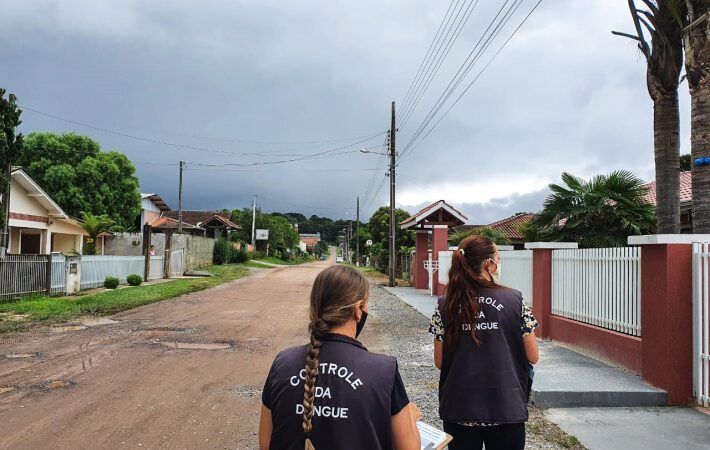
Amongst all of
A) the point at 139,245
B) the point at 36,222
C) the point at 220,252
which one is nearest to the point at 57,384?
the point at 36,222

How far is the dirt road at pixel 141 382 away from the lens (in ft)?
16.3

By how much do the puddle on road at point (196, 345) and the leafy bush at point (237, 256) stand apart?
1455 inches

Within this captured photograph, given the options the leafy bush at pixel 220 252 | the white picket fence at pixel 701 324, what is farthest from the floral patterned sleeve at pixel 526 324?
the leafy bush at pixel 220 252

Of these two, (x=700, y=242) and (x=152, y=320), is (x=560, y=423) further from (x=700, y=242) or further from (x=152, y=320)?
(x=152, y=320)

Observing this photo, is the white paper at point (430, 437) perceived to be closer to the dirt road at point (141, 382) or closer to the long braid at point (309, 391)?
the long braid at point (309, 391)

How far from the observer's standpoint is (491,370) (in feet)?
9.41

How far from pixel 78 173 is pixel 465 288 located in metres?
40.5

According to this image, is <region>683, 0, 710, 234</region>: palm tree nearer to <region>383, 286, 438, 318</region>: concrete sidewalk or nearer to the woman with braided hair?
the woman with braided hair

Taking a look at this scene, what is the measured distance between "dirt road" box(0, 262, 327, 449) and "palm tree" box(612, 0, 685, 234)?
674 cm

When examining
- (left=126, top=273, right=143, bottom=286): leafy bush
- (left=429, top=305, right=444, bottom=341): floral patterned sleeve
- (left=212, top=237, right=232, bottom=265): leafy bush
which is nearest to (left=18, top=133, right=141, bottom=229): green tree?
(left=212, top=237, right=232, bottom=265): leafy bush

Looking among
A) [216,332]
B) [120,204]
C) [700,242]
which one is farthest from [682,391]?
[120,204]

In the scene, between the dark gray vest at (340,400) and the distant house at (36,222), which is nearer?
the dark gray vest at (340,400)

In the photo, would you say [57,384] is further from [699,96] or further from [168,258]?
[168,258]

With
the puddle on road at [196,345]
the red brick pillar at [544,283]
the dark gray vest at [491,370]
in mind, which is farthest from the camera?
the red brick pillar at [544,283]
